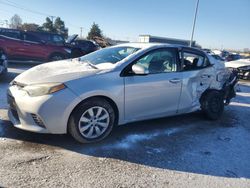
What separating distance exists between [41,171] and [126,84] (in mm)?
1725

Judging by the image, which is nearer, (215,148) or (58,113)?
(58,113)

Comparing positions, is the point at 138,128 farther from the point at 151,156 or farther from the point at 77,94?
the point at 77,94

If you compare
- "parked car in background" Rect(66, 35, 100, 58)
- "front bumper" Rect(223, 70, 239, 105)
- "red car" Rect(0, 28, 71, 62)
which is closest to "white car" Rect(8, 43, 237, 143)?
"front bumper" Rect(223, 70, 239, 105)

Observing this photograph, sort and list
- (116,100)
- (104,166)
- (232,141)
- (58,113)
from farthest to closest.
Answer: (232,141) → (116,100) → (58,113) → (104,166)

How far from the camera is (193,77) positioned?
16.4 feet

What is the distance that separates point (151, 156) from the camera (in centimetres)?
372

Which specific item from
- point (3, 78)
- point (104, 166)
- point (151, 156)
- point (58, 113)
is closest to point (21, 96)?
point (58, 113)

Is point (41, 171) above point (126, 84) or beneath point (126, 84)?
beneath

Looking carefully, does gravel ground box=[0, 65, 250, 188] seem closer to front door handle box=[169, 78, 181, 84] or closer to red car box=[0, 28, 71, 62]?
front door handle box=[169, 78, 181, 84]

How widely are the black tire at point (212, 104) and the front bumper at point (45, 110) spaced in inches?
115

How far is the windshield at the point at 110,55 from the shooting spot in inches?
177

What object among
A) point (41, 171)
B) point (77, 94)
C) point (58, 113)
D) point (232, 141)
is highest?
point (77, 94)

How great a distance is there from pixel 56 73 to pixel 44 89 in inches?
15.9

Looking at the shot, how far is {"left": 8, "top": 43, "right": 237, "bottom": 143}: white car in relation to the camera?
361cm
